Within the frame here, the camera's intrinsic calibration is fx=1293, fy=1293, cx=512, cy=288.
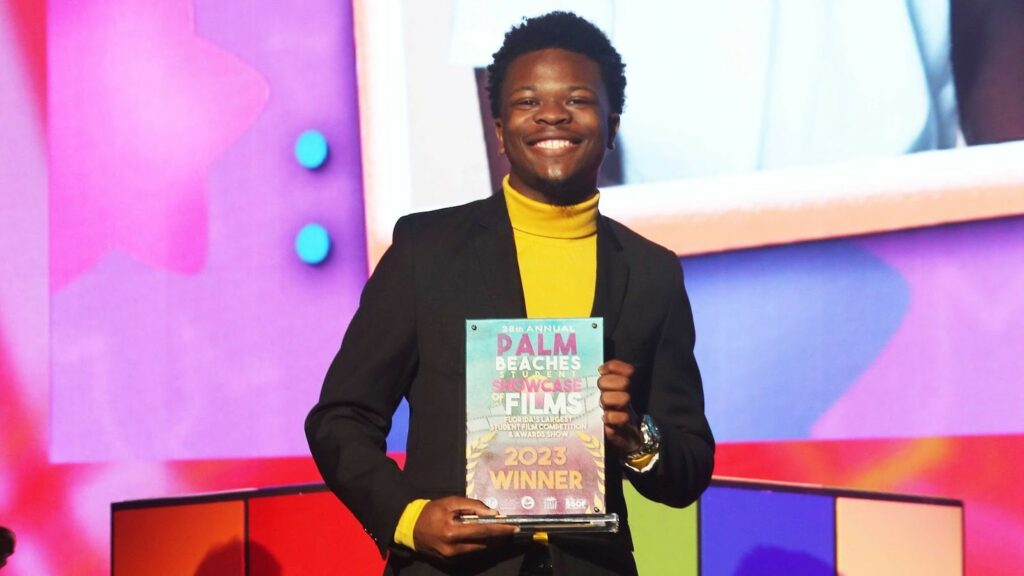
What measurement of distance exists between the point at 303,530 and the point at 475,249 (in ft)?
3.87

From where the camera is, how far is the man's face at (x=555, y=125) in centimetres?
176

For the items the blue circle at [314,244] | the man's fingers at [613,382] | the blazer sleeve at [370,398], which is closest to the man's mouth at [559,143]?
the blazer sleeve at [370,398]

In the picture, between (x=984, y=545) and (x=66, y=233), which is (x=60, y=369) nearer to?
(x=66, y=233)

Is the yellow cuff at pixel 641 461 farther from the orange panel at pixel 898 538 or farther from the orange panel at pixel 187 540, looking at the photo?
the orange panel at pixel 187 540

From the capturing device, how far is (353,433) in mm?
1681

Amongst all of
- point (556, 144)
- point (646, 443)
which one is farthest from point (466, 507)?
point (556, 144)

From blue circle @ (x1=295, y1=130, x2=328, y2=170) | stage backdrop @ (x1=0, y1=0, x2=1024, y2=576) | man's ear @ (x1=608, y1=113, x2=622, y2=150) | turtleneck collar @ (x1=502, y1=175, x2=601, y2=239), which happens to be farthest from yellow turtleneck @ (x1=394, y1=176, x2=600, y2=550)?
blue circle @ (x1=295, y1=130, x2=328, y2=170)

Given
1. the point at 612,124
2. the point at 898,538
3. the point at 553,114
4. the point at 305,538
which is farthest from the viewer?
the point at 305,538

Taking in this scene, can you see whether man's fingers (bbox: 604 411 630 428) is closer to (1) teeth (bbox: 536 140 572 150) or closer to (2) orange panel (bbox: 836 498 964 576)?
(1) teeth (bbox: 536 140 572 150)

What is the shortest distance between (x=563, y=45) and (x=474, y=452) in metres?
0.60

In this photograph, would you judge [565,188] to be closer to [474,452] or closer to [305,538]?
[474,452]

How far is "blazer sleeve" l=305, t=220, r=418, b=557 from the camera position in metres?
1.64

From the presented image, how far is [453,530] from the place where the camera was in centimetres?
153

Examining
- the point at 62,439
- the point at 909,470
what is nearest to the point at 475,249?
the point at 909,470
